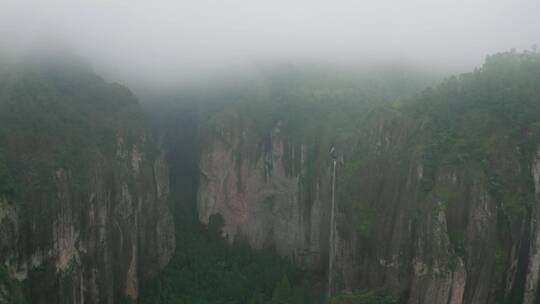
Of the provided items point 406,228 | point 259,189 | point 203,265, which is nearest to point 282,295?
point 406,228

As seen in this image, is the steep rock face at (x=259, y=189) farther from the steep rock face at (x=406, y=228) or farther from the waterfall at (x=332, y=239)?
the waterfall at (x=332, y=239)

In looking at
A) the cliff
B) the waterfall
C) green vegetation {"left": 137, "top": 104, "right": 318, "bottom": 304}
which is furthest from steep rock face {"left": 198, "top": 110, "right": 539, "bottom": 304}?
green vegetation {"left": 137, "top": 104, "right": 318, "bottom": 304}

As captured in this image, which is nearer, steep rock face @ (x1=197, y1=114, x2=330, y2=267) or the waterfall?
the waterfall

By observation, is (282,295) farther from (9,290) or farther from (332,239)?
(9,290)

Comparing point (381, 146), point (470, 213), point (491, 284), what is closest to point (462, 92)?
point (381, 146)

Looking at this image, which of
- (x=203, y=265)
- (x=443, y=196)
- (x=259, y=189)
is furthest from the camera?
(x=259, y=189)

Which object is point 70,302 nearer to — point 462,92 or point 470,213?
point 470,213

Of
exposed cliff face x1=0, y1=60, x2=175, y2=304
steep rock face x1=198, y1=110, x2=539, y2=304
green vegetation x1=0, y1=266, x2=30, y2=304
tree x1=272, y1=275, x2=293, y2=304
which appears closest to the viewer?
green vegetation x1=0, y1=266, x2=30, y2=304

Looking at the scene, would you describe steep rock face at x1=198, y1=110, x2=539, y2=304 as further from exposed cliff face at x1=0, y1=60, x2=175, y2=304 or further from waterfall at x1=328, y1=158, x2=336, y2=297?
exposed cliff face at x1=0, y1=60, x2=175, y2=304

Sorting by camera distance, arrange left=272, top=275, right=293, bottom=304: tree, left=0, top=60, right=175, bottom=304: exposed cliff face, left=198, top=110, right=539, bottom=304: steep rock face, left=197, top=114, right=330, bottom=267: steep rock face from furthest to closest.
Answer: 1. left=197, top=114, right=330, bottom=267: steep rock face
2. left=272, top=275, right=293, bottom=304: tree
3. left=198, top=110, right=539, bottom=304: steep rock face
4. left=0, top=60, right=175, bottom=304: exposed cliff face
